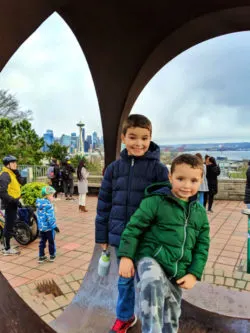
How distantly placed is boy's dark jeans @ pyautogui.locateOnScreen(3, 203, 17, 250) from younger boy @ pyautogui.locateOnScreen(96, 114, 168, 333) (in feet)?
11.6

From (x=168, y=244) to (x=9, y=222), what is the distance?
4.32 meters

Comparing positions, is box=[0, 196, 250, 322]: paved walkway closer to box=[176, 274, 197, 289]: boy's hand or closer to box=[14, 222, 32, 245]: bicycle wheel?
box=[14, 222, 32, 245]: bicycle wheel

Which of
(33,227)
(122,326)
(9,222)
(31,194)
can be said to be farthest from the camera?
(31,194)

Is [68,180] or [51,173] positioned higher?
[51,173]

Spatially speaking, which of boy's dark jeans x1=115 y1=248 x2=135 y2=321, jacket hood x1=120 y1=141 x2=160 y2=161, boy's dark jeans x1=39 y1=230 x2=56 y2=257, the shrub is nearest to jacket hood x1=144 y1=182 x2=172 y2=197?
jacket hood x1=120 y1=141 x2=160 y2=161

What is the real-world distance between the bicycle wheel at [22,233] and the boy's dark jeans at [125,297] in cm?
372

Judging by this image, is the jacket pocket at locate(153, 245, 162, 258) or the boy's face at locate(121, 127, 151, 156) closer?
the jacket pocket at locate(153, 245, 162, 258)

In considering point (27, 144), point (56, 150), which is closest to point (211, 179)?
point (56, 150)

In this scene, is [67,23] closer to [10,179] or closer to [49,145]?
[10,179]

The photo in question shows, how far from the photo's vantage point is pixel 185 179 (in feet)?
5.69

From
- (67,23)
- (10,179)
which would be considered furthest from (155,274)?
(10,179)

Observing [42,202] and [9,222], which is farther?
[9,222]

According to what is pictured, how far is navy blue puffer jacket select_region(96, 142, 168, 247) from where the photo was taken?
2.03 metres

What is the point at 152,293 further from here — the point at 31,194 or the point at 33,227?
the point at 31,194
